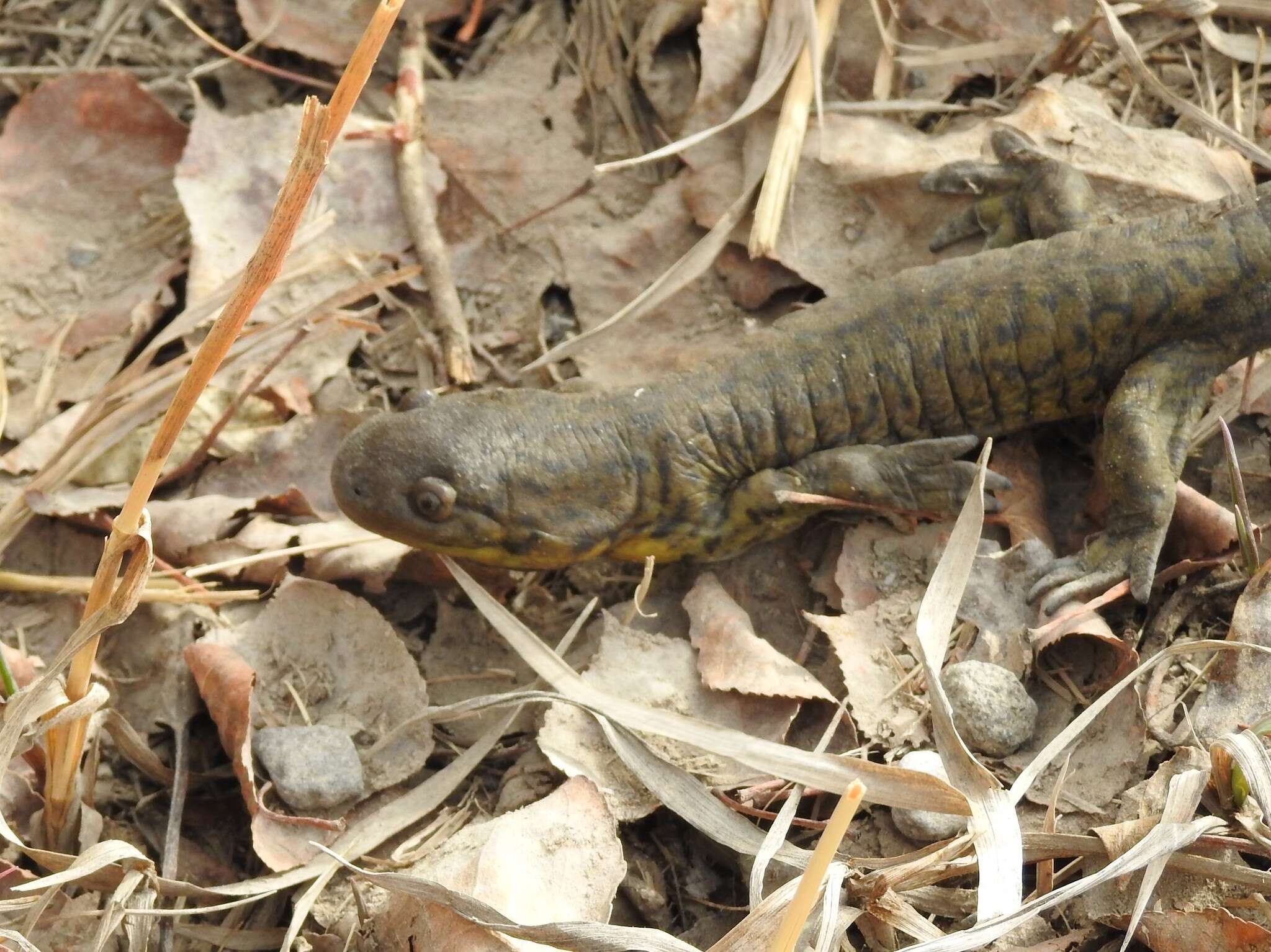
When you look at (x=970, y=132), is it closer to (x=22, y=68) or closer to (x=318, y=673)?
(x=318, y=673)

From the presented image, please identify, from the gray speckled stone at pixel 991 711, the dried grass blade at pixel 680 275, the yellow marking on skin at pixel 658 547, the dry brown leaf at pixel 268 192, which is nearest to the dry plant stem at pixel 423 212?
the dry brown leaf at pixel 268 192

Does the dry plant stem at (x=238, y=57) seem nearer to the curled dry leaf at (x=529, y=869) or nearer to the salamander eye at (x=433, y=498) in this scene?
the salamander eye at (x=433, y=498)

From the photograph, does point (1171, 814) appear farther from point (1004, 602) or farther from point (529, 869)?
point (529, 869)

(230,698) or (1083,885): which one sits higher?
(1083,885)

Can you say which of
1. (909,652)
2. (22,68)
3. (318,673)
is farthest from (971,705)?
(22,68)

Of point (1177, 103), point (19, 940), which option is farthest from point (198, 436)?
point (1177, 103)

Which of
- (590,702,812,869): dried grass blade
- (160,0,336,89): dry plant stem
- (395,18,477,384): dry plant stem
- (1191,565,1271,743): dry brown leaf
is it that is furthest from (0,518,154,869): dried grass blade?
(160,0,336,89): dry plant stem

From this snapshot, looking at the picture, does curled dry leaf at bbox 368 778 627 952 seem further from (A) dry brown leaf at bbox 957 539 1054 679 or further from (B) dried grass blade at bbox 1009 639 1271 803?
(A) dry brown leaf at bbox 957 539 1054 679
